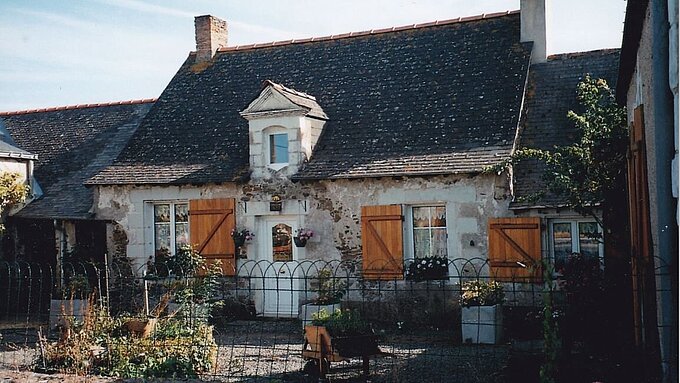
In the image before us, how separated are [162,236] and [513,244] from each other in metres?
7.15

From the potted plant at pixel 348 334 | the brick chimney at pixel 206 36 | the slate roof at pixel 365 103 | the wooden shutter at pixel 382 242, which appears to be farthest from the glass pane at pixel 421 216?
the brick chimney at pixel 206 36

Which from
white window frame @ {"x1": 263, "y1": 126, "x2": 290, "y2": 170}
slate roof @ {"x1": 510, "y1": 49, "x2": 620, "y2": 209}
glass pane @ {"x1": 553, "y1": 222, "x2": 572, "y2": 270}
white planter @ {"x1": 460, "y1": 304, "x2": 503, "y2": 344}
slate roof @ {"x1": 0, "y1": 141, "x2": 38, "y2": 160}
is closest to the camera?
white planter @ {"x1": 460, "y1": 304, "x2": 503, "y2": 344}

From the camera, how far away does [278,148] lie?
15.2 m

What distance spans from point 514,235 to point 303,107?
15.0 ft

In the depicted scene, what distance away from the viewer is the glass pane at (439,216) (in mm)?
13852

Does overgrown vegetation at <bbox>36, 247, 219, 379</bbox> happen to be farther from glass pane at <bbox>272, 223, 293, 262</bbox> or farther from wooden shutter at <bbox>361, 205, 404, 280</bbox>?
glass pane at <bbox>272, 223, 293, 262</bbox>

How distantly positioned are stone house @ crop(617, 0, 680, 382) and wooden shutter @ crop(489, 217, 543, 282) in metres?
5.07

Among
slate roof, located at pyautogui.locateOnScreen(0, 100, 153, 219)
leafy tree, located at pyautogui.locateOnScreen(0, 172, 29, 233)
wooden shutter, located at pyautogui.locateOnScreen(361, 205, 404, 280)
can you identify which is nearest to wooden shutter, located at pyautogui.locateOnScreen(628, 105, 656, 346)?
wooden shutter, located at pyautogui.locateOnScreen(361, 205, 404, 280)

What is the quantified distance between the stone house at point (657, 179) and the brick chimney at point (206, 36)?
500 inches

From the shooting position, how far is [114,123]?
19.8 metres

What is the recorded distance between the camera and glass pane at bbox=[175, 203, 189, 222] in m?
15.9

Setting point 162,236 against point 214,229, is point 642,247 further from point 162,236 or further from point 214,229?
point 162,236

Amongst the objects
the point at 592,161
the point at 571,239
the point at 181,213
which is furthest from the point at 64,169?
the point at 592,161

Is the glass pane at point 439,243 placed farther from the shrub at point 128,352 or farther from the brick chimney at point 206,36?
the brick chimney at point 206,36
